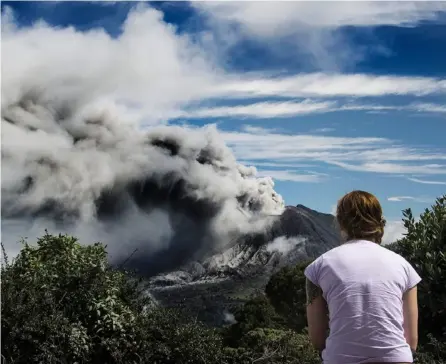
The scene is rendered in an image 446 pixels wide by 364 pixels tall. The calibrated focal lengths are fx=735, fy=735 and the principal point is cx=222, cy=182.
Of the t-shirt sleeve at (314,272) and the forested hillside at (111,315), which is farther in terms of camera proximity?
the forested hillside at (111,315)

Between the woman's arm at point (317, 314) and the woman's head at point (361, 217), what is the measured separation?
0.86ft

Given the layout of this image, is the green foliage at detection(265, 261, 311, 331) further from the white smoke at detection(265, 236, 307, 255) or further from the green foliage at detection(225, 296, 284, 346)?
the white smoke at detection(265, 236, 307, 255)

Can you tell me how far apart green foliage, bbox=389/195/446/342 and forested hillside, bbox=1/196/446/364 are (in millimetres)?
10

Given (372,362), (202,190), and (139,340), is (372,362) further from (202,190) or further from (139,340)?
(202,190)

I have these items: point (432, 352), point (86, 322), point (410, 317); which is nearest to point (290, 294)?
point (432, 352)

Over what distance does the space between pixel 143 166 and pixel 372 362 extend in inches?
1549

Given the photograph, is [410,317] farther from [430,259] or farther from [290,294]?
[290,294]

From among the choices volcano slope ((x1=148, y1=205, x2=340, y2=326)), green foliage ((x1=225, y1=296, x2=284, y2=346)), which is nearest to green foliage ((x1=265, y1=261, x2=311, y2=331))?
green foliage ((x1=225, y1=296, x2=284, y2=346))

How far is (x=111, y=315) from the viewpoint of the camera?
7.75 m

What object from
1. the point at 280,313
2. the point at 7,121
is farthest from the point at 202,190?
the point at 280,313

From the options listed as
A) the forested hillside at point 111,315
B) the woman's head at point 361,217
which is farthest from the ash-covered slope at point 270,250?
the woman's head at point 361,217

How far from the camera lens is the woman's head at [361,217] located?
296 centimetres

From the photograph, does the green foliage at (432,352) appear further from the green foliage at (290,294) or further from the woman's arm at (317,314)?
the green foliage at (290,294)

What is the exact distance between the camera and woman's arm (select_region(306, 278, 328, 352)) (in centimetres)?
292
